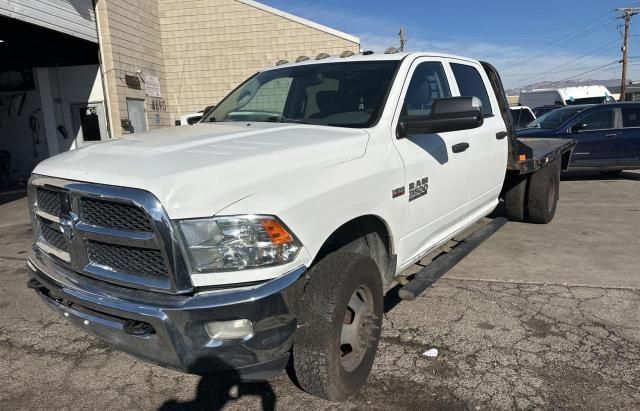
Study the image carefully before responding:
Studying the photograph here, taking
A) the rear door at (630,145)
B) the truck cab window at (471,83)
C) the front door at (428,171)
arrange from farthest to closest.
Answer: the rear door at (630,145) → the truck cab window at (471,83) → the front door at (428,171)

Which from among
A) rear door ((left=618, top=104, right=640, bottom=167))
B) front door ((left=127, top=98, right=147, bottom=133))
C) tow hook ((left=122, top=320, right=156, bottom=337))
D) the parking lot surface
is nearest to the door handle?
the parking lot surface

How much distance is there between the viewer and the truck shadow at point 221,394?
292 centimetres

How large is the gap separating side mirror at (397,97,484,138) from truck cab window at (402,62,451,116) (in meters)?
0.16

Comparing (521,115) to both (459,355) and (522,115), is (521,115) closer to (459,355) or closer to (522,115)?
(522,115)

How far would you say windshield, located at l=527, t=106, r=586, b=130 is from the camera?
432 inches

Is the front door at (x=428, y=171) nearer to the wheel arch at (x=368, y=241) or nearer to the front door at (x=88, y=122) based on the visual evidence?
the wheel arch at (x=368, y=241)

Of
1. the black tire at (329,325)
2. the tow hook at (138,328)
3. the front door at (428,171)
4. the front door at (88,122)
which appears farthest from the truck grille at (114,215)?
the front door at (88,122)

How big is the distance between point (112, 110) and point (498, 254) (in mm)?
11364

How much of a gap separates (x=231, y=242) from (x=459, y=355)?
1.95m

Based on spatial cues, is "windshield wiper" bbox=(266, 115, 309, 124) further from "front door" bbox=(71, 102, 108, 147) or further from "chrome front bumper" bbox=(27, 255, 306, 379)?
"front door" bbox=(71, 102, 108, 147)

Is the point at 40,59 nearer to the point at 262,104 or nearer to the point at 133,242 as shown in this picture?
the point at 262,104

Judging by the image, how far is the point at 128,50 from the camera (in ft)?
46.6

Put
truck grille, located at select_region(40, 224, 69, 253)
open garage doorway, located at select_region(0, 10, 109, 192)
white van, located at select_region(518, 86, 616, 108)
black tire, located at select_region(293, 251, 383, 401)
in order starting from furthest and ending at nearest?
white van, located at select_region(518, 86, 616, 108), open garage doorway, located at select_region(0, 10, 109, 192), truck grille, located at select_region(40, 224, 69, 253), black tire, located at select_region(293, 251, 383, 401)

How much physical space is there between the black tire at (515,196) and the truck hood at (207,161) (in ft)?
12.8
